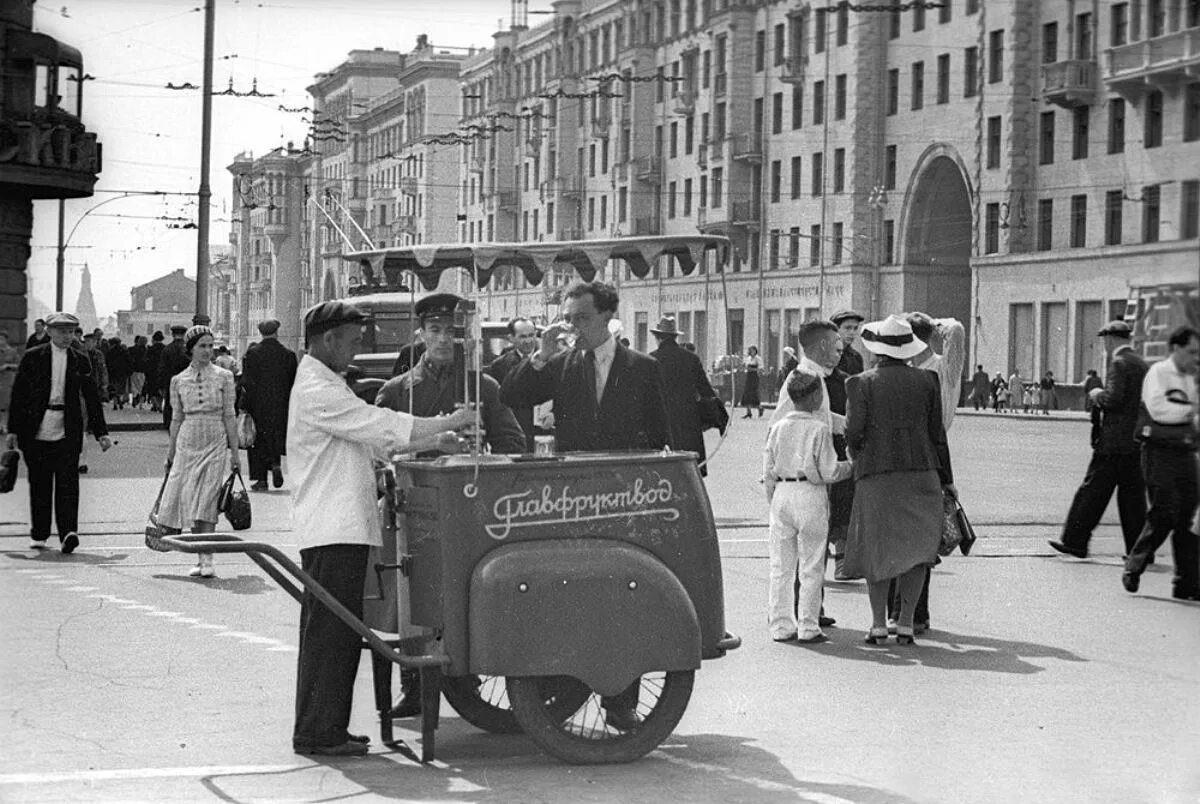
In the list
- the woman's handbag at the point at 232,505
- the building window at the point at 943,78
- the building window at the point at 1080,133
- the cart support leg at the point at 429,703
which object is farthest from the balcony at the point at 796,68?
the cart support leg at the point at 429,703

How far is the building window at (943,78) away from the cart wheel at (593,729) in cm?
5643

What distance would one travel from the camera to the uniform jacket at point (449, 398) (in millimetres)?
7559

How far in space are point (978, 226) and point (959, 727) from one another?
54.9 m

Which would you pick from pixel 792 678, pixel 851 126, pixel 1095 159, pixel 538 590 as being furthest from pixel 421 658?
pixel 851 126

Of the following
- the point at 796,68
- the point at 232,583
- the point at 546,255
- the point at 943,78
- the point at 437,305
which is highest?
the point at 796,68

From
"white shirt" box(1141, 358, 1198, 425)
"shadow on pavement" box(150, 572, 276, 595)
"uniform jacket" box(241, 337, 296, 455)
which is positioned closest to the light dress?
"shadow on pavement" box(150, 572, 276, 595)

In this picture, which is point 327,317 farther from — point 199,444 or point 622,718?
point 199,444

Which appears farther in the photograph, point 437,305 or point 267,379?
point 267,379

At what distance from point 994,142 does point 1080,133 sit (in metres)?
4.62

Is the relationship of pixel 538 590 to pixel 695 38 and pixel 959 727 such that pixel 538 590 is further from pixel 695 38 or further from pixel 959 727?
pixel 695 38

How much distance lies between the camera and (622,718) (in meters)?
6.85

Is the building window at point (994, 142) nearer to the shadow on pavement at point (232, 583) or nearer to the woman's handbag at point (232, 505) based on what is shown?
the woman's handbag at point (232, 505)

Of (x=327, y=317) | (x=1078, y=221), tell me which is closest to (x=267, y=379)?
(x=327, y=317)

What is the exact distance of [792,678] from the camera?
8.54m
